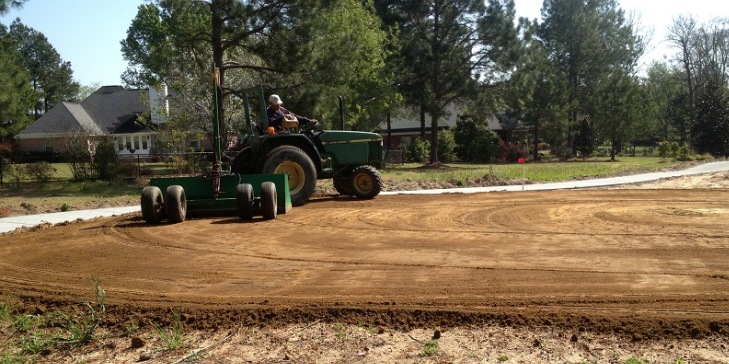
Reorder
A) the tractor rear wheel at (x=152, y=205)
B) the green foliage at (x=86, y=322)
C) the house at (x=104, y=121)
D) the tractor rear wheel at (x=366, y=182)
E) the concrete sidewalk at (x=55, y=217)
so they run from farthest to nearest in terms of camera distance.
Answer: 1. the house at (x=104, y=121)
2. the tractor rear wheel at (x=366, y=182)
3. the concrete sidewalk at (x=55, y=217)
4. the tractor rear wheel at (x=152, y=205)
5. the green foliage at (x=86, y=322)

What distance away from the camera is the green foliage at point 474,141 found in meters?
43.8

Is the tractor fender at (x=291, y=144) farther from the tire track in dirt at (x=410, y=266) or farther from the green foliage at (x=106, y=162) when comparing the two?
the green foliage at (x=106, y=162)

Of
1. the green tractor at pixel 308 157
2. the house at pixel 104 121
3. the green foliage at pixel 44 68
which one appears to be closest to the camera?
the green tractor at pixel 308 157

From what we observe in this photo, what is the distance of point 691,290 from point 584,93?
2016 inches

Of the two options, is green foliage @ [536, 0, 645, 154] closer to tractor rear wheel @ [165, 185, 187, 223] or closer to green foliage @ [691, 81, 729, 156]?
green foliage @ [691, 81, 729, 156]

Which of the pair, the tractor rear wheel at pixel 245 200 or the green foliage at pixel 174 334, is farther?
the tractor rear wheel at pixel 245 200

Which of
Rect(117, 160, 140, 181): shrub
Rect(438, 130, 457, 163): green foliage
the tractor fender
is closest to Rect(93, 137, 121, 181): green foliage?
Rect(117, 160, 140, 181): shrub

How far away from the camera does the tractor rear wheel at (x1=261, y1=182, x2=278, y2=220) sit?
10.9 metres

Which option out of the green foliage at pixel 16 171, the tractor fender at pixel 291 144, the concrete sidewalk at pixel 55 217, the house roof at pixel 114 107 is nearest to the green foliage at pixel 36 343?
the concrete sidewalk at pixel 55 217

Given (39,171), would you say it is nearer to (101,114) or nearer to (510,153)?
(510,153)

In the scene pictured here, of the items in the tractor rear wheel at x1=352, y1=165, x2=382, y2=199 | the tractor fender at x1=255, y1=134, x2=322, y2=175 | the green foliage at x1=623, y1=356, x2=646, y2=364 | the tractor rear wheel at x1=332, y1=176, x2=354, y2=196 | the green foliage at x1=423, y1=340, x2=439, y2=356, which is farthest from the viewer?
the tractor rear wheel at x1=332, y1=176, x2=354, y2=196

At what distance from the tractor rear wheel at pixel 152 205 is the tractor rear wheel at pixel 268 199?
193 centimetres

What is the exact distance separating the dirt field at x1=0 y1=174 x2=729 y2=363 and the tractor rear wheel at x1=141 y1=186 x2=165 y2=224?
245 millimetres

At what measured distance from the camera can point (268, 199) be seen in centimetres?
1088
